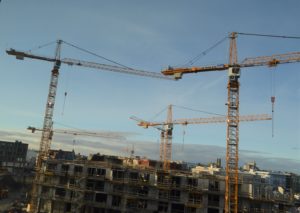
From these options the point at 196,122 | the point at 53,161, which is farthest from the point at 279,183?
the point at 53,161

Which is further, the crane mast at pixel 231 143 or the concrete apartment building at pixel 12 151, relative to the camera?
the concrete apartment building at pixel 12 151

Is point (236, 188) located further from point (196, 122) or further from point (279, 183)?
point (279, 183)

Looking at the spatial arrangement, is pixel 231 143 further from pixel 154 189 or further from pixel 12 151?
pixel 12 151

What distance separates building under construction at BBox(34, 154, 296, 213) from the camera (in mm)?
65312

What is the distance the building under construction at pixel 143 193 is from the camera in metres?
65.3

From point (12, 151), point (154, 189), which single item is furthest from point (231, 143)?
point (12, 151)

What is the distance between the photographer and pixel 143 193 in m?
66.8

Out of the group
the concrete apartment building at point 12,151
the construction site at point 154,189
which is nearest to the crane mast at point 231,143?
the construction site at point 154,189

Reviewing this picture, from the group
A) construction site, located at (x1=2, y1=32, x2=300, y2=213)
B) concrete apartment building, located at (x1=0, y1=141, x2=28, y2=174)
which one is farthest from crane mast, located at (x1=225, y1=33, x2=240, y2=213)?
concrete apartment building, located at (x1=0, y1=141, x2=28, y2=174)

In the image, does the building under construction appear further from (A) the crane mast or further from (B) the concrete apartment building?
(B) the concrete apartment building

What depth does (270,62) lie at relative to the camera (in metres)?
70.2

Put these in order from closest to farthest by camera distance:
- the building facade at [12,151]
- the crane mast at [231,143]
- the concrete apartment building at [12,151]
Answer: the crane mast at [231,143] < the concrete apartment building at [12,151] < the building facade at [12,151]

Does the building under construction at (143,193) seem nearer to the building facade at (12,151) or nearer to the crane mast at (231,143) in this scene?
the crane mast at (231,143)

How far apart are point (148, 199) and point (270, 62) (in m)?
39.5
